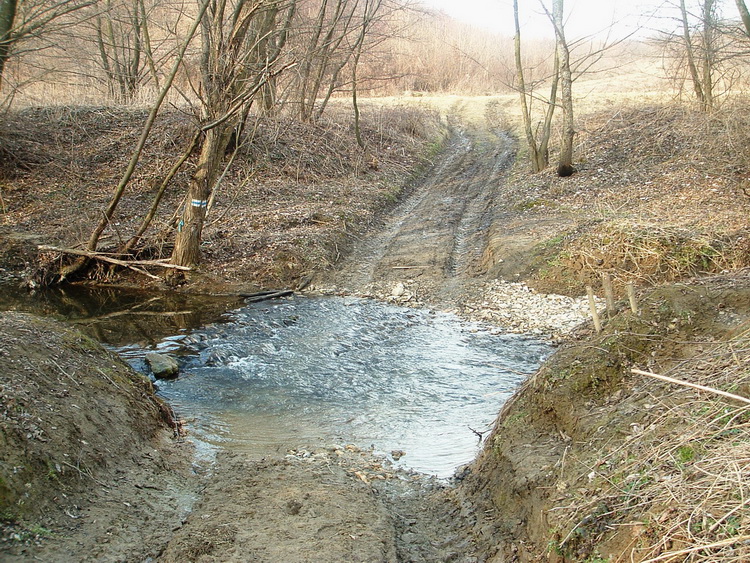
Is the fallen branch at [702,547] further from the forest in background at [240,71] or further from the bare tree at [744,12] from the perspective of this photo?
the bare tree at [744,12]

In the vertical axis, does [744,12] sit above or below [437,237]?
above

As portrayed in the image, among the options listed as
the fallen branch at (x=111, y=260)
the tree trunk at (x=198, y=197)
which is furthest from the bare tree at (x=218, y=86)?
the fallen branch at (x=111, y=260)

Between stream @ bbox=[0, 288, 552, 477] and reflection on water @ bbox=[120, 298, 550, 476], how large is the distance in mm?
17

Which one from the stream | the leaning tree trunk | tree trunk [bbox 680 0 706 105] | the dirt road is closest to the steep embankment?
the stream

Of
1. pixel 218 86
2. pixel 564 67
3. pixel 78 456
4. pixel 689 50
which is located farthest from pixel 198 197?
pixel 689 50

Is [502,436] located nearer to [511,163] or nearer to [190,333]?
[190,333]

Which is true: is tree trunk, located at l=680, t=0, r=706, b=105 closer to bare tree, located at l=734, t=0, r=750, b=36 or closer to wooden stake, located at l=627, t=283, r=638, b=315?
bare tree, located at l=734, t=0, r=750, b=36

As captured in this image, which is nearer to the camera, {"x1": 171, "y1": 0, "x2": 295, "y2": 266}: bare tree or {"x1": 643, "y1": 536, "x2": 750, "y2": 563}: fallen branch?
{"x1": 643, "y1": 536, "x2": 750, "y2": 563}: fallen branch

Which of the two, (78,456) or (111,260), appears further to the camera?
(111,260)

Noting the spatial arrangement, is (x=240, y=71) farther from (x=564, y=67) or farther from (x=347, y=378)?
(x=564, y=67)

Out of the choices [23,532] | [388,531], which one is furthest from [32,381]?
[388,531]

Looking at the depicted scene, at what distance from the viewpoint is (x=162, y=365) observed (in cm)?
759

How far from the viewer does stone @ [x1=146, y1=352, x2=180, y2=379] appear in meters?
7.48

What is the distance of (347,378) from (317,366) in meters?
0.55
